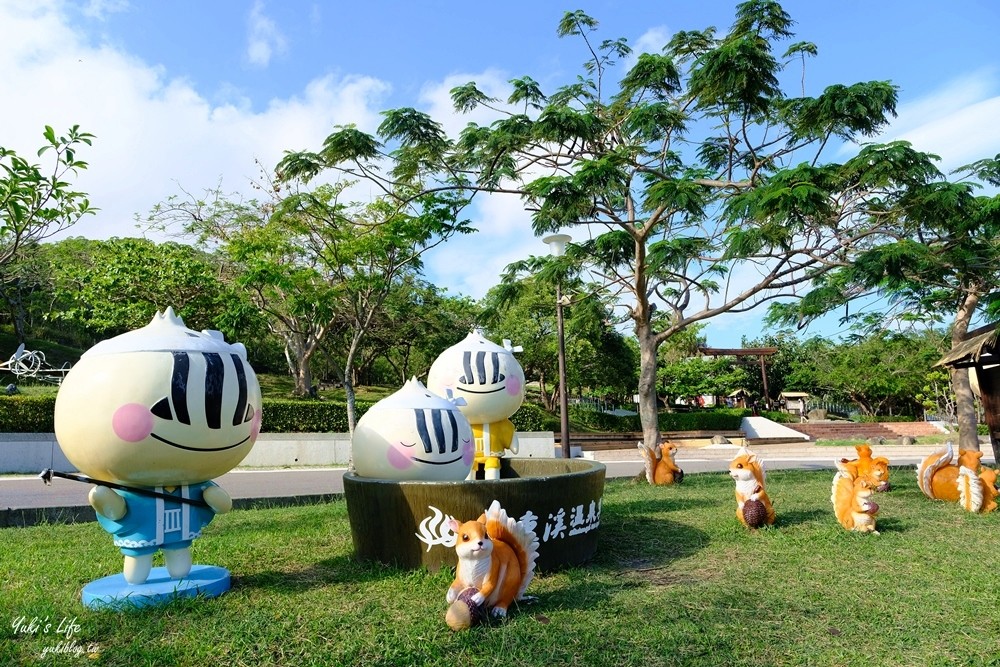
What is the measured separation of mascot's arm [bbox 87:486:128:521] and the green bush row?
43.7 ft

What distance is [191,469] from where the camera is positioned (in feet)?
16.8

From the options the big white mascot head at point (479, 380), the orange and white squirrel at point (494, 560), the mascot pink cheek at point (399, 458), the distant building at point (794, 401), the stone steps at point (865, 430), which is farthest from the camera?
the distant building at point (794, 401)

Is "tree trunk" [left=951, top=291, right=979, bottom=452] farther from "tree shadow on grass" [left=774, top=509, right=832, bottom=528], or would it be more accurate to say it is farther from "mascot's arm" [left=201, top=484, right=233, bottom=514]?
"mascot's arm" [left=201, top=484, right=233, bottom=514]

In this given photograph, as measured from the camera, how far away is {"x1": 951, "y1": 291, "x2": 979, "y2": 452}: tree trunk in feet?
42.6

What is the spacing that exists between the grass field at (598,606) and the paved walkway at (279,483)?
5.16 feet

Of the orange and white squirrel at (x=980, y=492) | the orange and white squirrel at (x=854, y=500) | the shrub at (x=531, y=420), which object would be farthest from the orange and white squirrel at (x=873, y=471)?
the shrub at (x=531, y=420)

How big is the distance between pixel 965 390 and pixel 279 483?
566 inches

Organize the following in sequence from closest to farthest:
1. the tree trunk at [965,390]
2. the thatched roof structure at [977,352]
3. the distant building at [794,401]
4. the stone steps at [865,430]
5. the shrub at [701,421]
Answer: the thatched roof structure at [977,352] < the tree trunk at [965,390] < the shrub at [701,421] < the stone steps at [865,430] < the distant building at [794,401]

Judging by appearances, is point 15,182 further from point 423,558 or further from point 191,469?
point 423,558

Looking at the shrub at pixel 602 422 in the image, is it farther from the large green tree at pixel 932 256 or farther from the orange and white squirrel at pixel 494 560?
the orange and white squirrel at pixel 494 560

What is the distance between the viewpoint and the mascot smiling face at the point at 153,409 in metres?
4.82

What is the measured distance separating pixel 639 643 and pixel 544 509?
2.03 meters

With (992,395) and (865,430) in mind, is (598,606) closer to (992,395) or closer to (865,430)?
(992,395)

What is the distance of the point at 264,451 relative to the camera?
20844 mm
